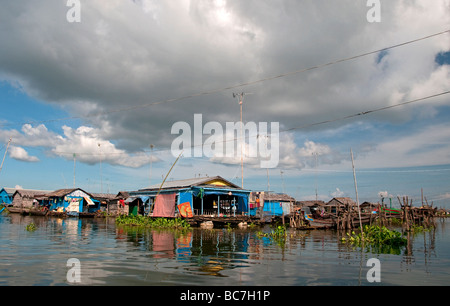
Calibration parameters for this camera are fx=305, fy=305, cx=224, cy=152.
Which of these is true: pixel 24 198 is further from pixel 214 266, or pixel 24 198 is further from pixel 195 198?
pixel 214 266

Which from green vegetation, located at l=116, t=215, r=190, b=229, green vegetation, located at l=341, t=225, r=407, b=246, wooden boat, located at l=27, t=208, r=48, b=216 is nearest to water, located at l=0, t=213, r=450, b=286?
green vegetation, located at l=341, t=225, r=407, b=246

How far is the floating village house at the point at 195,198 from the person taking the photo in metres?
27.9

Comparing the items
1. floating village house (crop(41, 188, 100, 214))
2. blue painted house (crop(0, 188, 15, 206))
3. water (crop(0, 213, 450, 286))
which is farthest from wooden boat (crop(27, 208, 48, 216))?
water (crop(0, 213, 450, 286))

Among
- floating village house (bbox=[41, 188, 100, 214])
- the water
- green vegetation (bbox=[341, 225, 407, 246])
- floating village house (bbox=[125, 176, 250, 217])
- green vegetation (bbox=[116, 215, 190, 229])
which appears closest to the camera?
the water

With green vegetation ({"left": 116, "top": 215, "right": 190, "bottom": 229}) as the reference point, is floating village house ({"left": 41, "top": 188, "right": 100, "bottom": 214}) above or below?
above

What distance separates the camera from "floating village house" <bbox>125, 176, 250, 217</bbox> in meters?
27.9

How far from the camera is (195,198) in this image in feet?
104

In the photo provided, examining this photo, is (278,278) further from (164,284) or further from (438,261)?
(438,261)

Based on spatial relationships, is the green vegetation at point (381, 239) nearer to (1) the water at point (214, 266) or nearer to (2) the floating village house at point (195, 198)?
(1) the water at point (214, 266)

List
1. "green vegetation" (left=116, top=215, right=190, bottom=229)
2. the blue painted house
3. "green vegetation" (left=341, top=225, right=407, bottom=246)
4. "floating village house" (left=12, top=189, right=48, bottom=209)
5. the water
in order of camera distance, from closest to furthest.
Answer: the water
"green vegetation" (left=341, top=225, right=407, bottom=246)
"green vegetation" (left=116, top=215, right=190, bottom=229)
"floating village house" (left=12, top=189, right=48, bottom=209)
the blue painted house

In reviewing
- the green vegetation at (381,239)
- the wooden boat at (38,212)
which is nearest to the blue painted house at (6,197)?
the wooden boat at (38,212)

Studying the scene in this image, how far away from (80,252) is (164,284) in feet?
21.7

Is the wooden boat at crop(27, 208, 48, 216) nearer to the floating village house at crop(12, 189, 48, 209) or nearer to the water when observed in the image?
the floating village house at crop(12, 189, 48, 209)

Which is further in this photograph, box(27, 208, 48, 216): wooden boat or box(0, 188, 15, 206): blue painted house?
box(0, 188, 15, 206): blue painted house
